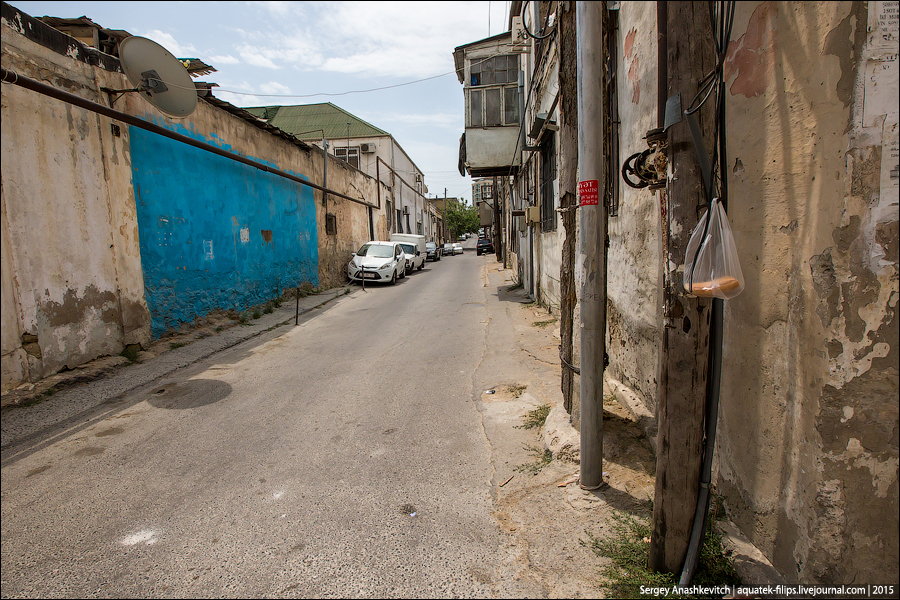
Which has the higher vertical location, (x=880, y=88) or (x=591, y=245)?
(x=880, y=88)

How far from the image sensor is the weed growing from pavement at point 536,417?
3.97 metres

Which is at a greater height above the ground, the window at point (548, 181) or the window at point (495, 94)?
the window at point (495, 94)

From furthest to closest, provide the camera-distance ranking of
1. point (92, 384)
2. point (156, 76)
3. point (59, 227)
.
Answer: point (156, 76) < point (92, 384) < point (59, 227)

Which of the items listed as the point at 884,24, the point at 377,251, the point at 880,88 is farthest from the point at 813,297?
the point at 377,251

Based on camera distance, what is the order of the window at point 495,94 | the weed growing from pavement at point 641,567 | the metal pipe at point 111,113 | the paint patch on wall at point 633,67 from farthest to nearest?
the window at point 495,94 < the metal pipe at point 111,113 < the paint patch on wall at point 633,67 < the weed growing from pavement at point 641,567

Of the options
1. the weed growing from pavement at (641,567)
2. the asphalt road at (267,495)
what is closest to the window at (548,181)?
the asphalt road at (267,495)

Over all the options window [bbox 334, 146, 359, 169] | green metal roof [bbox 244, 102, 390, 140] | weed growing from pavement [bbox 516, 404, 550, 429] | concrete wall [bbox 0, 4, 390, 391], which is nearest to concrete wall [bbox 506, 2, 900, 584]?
weed growing from pavement [bbox 516, 404, 550, 429]

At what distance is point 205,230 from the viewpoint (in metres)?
8.47

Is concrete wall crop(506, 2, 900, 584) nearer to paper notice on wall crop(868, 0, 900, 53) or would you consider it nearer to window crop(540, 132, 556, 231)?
paper notice on wall crop(868, 0, 900, 53)

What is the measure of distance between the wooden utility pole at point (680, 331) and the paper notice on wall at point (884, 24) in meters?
0.51

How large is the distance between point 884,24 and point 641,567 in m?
2.34

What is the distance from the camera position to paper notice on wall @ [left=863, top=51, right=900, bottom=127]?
4.86 feet

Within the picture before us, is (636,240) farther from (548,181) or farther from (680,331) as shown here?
(548,181)

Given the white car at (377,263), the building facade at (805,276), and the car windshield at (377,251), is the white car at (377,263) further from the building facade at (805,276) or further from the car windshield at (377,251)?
the building facade at (805,276)
